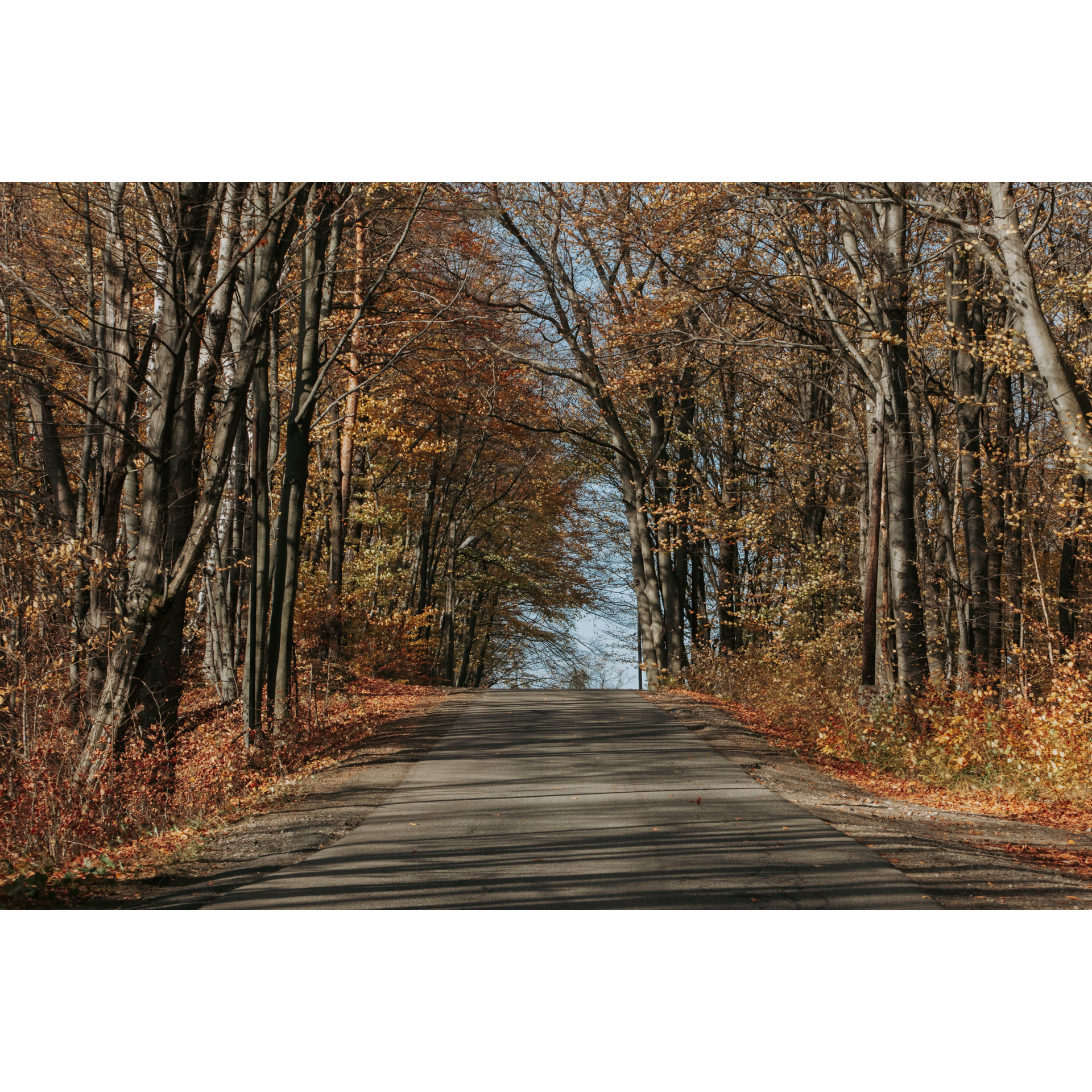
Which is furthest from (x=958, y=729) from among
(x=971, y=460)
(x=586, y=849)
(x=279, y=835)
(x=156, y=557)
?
(x=156, y=557)

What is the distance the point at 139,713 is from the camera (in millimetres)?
9336

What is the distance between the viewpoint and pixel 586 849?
702cm

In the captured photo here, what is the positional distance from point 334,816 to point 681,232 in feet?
41.1

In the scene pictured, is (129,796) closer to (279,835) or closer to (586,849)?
(279,835)

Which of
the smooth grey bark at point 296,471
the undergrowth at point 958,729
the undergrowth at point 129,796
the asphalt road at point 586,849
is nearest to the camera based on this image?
the asphalt road at point 586,849

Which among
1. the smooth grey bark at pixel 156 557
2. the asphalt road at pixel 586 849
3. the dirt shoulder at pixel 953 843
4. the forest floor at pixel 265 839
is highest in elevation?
the smooth grey bark at pixel 156 557

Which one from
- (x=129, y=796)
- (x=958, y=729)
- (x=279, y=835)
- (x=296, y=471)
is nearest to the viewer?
(x=279, y=835)

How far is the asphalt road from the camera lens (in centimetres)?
587

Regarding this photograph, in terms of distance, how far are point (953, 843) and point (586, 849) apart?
10.3 ft

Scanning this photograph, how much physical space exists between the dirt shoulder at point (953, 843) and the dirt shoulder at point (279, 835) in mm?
4275

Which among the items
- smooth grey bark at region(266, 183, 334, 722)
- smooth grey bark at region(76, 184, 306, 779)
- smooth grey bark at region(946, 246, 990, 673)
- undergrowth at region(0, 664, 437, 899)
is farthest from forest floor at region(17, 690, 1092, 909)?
smooth grey bark at region(946, 246, 990, 673)

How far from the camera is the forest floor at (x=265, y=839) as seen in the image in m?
6.18

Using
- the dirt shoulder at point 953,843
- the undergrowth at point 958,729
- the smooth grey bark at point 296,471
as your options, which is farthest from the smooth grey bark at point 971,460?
the smooth grey bark at point 296,471

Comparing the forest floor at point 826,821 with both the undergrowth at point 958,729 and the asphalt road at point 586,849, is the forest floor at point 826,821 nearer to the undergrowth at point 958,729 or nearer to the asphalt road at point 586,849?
the asphalt road at point 586,849
